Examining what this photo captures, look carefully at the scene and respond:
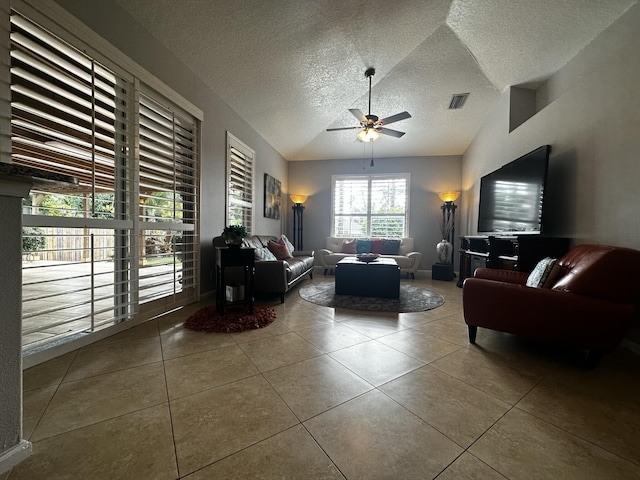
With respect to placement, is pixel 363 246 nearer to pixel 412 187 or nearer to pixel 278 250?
pixel 412 187

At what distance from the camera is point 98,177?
2.02 meters

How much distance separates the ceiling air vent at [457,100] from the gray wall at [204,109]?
346 cm

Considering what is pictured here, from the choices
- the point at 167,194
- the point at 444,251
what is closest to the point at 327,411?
the point at 167,194

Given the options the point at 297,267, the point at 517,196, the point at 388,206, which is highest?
the point at 388,206

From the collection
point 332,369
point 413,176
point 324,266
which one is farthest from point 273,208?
point 332,369

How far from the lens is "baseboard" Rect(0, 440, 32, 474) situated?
887 mm

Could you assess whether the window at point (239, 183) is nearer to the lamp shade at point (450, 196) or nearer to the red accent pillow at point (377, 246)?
the red accent pillow at point (377, 246)

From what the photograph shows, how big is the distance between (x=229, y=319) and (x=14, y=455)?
1606 mm

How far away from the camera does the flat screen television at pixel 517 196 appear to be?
279 centimetres

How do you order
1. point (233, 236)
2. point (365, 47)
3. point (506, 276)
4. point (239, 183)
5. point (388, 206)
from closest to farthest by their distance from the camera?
point (506, 276) < point (233, 236) < point (365, 47) < point (239, 183) < point (388, 206)

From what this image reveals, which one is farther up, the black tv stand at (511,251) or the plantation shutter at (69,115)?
the plantation shutter at (69,115)

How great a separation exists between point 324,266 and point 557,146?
A: 13.5 ft

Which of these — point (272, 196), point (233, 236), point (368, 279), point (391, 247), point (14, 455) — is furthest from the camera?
point (391, 247)

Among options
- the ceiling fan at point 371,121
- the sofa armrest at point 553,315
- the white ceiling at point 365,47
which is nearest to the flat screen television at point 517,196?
the white ceiling at point 365,47
